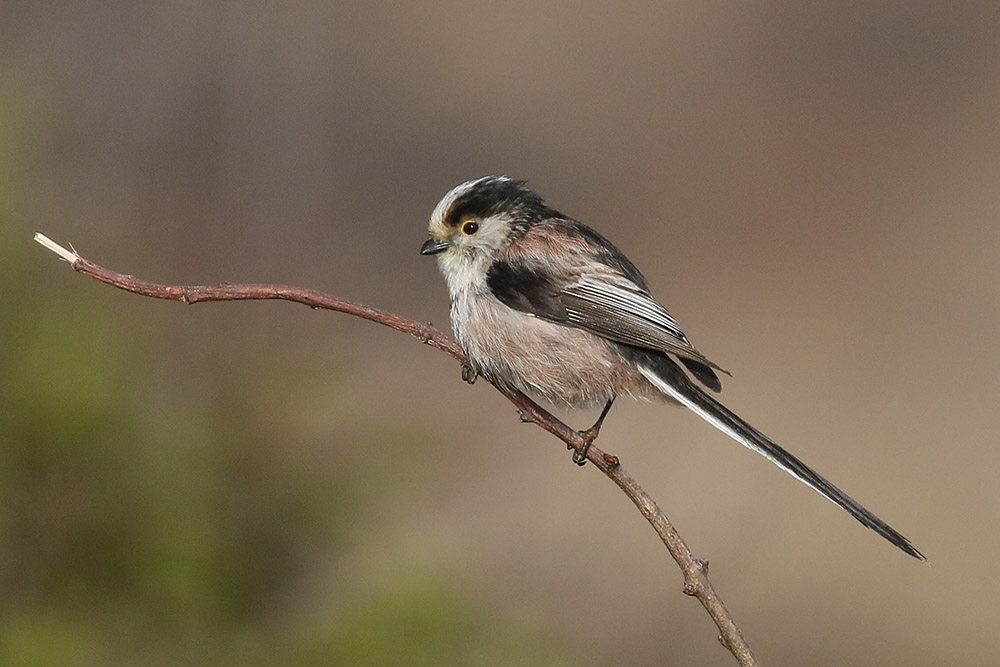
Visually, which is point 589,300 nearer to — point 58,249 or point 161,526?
point 58,249

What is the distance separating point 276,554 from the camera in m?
2.83

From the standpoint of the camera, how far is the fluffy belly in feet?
7.04

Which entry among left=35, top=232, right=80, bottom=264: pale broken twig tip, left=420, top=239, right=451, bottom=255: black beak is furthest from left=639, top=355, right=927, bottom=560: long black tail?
left=35, top=232, right=80, bottom=264: pale broken twig tip

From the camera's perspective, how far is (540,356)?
2.15 metres

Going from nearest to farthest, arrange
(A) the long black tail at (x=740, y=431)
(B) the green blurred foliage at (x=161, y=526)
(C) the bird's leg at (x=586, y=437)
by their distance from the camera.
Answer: (A) the long black tail at (x=740, y=431)
(C) the bird's leg at (x=586, y=437)
(B) the green blurred foliage at (x=161, y=526)

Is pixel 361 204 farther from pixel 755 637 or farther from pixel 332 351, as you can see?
pixel 755 637

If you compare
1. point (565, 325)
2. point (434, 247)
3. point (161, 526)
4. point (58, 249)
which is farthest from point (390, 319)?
point (161, 526)

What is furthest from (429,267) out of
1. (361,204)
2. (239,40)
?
(239,40)

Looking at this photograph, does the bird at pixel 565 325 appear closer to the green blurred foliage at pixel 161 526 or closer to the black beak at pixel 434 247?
the black beak at pixel 434 247

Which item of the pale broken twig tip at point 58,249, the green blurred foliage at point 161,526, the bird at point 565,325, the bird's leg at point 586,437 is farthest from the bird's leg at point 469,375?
the pale broken twig tip at point 58,249

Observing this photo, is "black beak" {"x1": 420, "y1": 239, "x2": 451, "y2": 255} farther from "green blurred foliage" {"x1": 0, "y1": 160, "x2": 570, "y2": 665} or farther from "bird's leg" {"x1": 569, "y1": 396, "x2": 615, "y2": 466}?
"green blurred foliage" {"x1": 0, "y1": 160, "x2": 570, "y2": 665}

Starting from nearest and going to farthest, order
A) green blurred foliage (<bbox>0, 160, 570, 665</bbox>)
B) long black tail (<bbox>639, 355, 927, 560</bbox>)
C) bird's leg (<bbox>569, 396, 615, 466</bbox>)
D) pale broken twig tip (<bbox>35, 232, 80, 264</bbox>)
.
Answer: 1. pale broken twig tip (<bbox>35, 232, 80, 264</bbox>)
2. long black tail (<bbox>639, 355, 927, 560</bbox>)
3. bird's leg (<bbox>569, 396, 615, 466</bbox>)
4. green blurred foliage (<bbox>0, 160, 570, 665</bbox>)

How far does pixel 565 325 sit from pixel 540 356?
85 millimetres

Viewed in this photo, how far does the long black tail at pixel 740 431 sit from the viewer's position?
1637 mm
